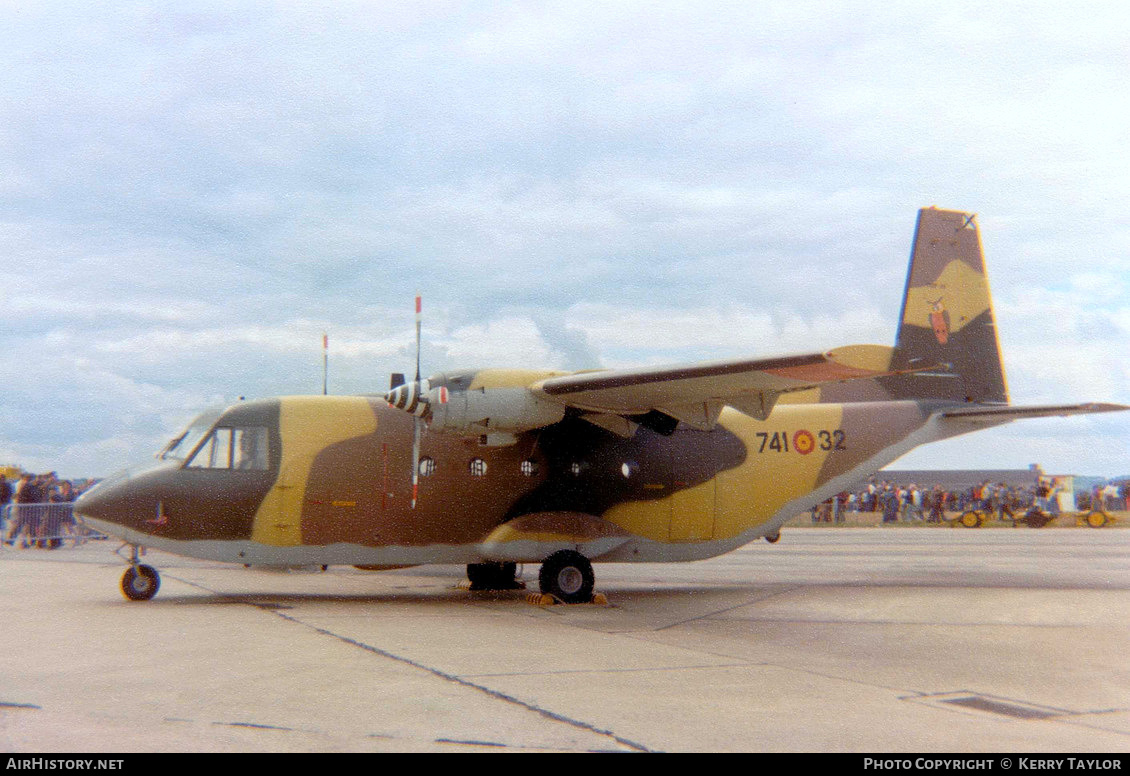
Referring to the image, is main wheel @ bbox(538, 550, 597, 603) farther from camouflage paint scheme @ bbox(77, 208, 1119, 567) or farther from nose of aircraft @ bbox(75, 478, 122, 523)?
nose of aircraft @ bbox(75, 478, 122, 523)

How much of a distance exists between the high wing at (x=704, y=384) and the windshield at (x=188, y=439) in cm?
456

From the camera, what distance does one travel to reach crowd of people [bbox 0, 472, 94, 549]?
24297 millimetres

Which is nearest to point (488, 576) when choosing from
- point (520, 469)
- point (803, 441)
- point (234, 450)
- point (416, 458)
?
point (520, 469)

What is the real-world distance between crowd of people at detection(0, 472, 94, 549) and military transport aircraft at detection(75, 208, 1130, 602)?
43.4ft

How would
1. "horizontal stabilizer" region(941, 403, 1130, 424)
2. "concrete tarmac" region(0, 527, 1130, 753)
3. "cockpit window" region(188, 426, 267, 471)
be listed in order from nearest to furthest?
"concrete tarmac" region(0, 527, 1130, 753) → "cockpit window" region(188, 426, 267, 471) → "horizontal stabilizer" region(941, 403, 1130, 424)

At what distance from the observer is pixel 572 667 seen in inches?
311

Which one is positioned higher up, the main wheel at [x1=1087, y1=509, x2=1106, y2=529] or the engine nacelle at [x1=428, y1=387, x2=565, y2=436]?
A: the engine nacelle at [x1=428, y1=387, x2=565, y2=436]

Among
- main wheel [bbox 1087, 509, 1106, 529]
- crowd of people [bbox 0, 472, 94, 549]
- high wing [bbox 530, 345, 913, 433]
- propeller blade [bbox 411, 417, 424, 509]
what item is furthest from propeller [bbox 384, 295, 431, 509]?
main wheel [bbox 1087, 509, 1106, 529]

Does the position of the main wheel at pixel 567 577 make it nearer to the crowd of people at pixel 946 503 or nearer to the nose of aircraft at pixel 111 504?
the nose of aircraft at pixel 111 504

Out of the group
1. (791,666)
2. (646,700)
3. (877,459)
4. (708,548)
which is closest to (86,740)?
(646,700)

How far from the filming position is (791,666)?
8.10 m

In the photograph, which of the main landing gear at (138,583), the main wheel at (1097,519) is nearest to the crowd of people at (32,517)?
the main landing gear at (138,583)

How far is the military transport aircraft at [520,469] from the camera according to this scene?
12.2 m

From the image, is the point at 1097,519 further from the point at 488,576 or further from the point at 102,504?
the point at 102,504
